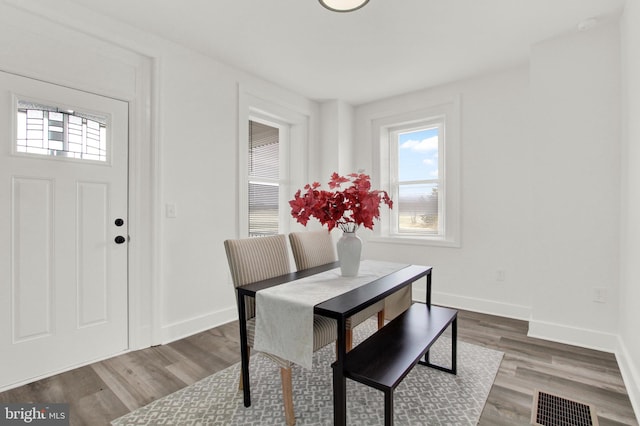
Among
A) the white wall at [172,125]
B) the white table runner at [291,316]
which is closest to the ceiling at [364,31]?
the white wall at [172,125]

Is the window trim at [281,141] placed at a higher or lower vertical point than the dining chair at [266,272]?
higher

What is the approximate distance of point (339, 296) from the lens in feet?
5.16

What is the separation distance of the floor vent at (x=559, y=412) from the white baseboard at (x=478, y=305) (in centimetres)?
140

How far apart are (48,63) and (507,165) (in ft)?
12.5

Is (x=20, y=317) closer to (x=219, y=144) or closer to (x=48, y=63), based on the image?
(x=48, y=63)

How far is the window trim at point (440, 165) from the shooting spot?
11.4 feet

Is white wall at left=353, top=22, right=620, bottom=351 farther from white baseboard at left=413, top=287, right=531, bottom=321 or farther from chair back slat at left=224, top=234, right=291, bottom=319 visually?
chair back slat at left=224, top=234, right=291, bottom=319

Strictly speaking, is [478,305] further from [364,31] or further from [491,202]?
[364,31]

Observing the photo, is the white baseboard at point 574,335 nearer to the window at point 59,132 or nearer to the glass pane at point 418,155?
the glass pane at point 418,155

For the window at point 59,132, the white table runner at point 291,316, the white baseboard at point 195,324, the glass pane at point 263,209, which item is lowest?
the white baseboard at point 195,324

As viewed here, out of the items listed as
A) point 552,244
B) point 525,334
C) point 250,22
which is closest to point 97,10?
point 250,22

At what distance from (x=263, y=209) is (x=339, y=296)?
7.51 feet

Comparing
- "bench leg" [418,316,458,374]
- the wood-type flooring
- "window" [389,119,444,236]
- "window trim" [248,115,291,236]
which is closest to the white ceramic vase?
"bench leg" [418,316,458,374]

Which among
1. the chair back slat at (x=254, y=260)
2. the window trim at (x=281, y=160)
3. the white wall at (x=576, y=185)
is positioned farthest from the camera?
A: the window trim at (x=281, y=160)
